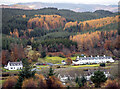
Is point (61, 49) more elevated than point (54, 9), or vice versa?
point (54, 9)

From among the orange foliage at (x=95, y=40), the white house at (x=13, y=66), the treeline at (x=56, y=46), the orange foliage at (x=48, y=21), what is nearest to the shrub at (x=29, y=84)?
the white house at (x=13, y=66)

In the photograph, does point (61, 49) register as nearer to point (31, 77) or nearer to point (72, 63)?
point (72, 63)

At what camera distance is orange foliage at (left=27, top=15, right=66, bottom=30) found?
2938 inches

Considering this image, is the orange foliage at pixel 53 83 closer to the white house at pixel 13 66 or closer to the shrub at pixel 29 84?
the shrub at pixel 29 84

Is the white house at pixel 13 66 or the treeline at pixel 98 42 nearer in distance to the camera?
the white house at pixel 13 66

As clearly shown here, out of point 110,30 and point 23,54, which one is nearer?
point 23,54

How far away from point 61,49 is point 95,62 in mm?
9010

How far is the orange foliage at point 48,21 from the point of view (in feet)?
245

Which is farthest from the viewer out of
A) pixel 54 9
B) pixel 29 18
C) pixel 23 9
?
pixel 54 9

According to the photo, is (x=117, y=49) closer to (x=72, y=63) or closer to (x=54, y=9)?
(x=72, y=63)

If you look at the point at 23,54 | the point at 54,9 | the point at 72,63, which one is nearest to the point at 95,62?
the point at 72,63

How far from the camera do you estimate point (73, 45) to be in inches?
1780

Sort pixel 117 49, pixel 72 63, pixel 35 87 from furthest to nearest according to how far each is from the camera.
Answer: pixel 117 49 < pixel 72 63 < pixel 35 87

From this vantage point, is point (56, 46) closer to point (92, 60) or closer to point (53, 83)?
point (92, 60)
